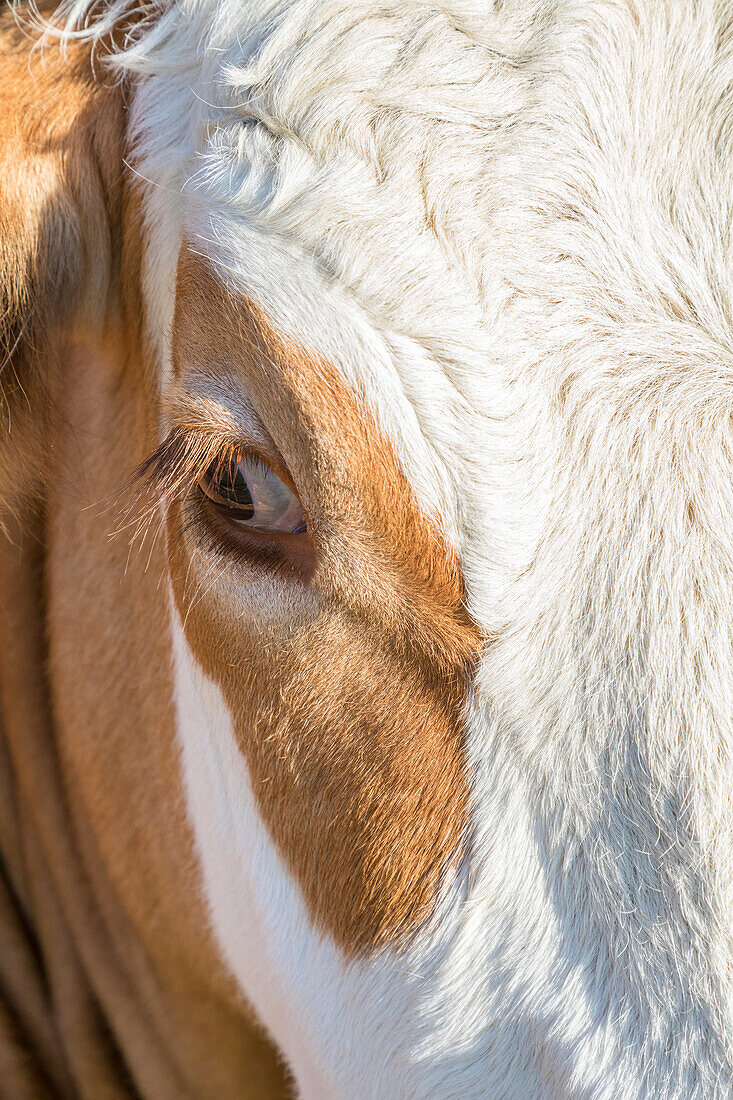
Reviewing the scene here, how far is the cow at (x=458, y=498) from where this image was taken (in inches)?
36.1

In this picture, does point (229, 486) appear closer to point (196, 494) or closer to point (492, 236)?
point (196, 494)

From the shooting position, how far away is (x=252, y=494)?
119 centimetres

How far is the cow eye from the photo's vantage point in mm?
1167

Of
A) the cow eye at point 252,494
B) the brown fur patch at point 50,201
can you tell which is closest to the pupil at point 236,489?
the cow eye at point 252,494

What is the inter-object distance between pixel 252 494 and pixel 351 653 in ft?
0.77

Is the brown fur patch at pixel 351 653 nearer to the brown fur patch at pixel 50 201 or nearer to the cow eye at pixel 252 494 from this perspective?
the cow eye at pixel 252 494

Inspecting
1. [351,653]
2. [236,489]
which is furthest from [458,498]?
[236,489]

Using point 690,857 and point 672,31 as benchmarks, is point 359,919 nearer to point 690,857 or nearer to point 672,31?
point 690,857

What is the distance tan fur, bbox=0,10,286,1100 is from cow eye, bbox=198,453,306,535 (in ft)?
1.09

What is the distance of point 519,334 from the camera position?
3.17ft

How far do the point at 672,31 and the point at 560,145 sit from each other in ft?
0.61

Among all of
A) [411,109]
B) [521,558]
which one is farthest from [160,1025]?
[411,109]

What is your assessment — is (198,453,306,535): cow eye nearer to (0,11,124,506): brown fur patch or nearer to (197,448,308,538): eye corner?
(197,448,308,538): eye corner

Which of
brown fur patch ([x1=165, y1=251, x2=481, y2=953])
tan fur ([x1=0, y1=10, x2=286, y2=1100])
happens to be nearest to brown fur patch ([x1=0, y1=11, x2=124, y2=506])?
tan fur ([x1=0, y1=10, x2=286, y2=1100])
